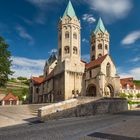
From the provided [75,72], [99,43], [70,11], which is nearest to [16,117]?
[75,72]

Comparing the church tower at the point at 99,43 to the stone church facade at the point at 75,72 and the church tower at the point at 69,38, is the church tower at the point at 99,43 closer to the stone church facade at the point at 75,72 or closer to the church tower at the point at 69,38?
the stone church facade at the point at 75,72

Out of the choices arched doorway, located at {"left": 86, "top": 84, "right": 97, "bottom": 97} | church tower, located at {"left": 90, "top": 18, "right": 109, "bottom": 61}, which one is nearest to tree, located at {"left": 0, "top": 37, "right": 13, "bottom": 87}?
arched doorway, located at {"left": 86, "top": 84, "right": 97, "bottom": 97}

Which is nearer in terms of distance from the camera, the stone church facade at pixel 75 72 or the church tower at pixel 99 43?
the stone church facade at pixel 75 72

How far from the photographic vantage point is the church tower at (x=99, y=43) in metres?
70.5

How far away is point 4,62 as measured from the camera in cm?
3953

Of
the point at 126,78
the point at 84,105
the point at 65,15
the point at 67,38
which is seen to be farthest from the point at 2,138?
the point at 126,78

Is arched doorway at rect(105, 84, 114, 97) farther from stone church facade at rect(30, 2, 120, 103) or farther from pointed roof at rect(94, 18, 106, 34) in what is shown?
pointed roof at rect(94, 18, 106, 34)

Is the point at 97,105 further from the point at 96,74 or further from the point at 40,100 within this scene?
the point at 40,100

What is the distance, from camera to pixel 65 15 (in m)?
58.6

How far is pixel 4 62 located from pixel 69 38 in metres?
20.8

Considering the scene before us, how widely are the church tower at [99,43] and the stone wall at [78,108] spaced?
32583 mm

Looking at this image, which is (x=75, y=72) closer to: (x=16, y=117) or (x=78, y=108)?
(x=78, y=108)

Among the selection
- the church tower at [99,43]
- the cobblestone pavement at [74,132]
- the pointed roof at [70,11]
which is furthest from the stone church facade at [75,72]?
the cobblestone pavement at [74,132]

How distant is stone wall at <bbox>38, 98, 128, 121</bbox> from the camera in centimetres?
2739
